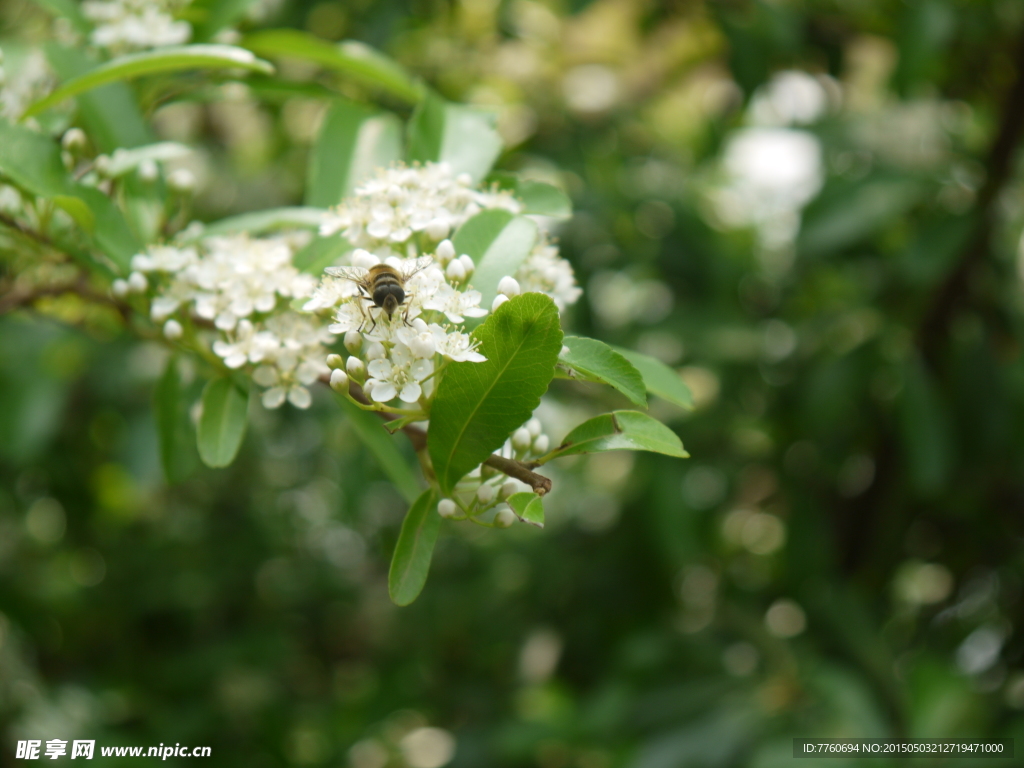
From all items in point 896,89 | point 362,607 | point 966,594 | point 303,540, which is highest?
point 896,89

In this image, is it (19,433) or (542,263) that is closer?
(542,263)

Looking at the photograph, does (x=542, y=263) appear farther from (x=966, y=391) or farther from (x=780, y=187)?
(x=780, y=187)

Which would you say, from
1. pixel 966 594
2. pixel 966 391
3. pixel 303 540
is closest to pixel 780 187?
pixel 966 391

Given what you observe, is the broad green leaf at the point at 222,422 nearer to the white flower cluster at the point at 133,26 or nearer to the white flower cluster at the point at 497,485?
the white flower cluster at the point at 497,485

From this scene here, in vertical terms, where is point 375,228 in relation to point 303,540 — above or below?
above

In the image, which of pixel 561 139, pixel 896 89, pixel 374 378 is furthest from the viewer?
pixel 561 139

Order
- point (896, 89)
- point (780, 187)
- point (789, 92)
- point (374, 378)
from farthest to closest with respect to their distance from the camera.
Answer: point (780, 187) < point (789, 92) < point (896, 89) < point (374, 378)

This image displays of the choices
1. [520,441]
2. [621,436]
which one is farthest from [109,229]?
[621,436]
